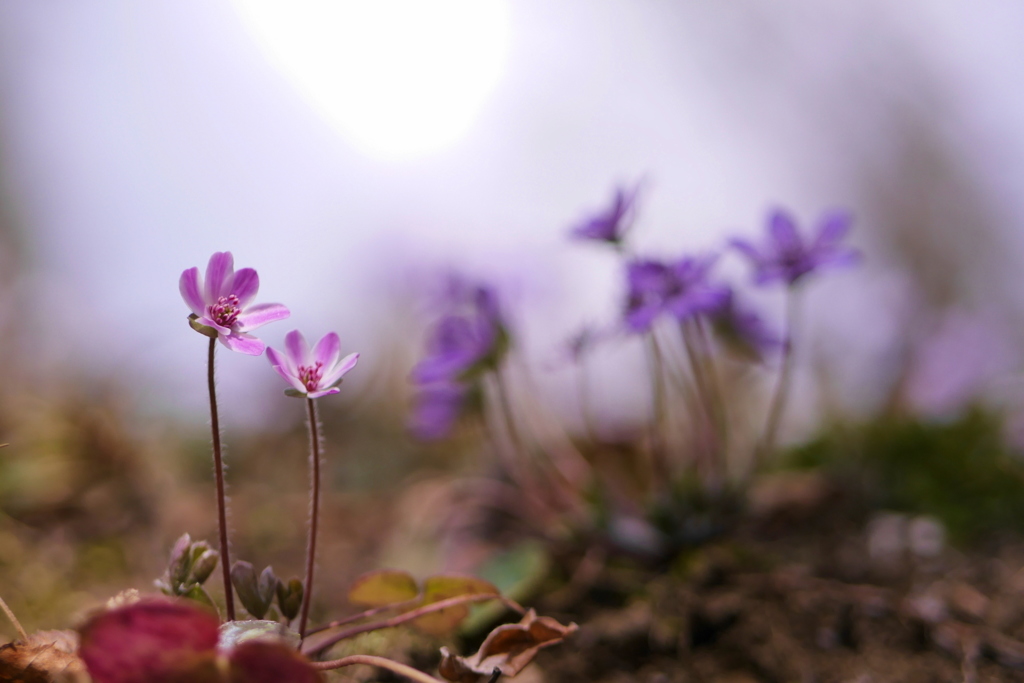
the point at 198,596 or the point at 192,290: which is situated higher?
the point at 192,290

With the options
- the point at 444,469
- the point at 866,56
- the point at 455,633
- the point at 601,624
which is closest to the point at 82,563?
the point at 455,633

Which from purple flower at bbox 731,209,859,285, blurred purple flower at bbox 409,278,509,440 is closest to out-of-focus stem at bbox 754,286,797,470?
purple flower at bbox 731,209,859,285

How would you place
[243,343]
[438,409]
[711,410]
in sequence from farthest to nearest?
[438,409], [711,410], [243,343]

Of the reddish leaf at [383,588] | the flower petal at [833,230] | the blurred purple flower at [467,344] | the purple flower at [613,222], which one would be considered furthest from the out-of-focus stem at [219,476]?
the flower petal at [833,230]

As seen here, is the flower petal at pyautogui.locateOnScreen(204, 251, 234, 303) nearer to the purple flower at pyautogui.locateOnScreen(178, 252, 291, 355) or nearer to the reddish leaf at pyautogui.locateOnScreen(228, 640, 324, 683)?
the purple flower at pyautogui.locateOnScreen(178, 252, 291, 355)

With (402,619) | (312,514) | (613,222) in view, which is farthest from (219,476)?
(613,222)

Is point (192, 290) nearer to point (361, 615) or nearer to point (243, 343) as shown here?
point (243, 343)
